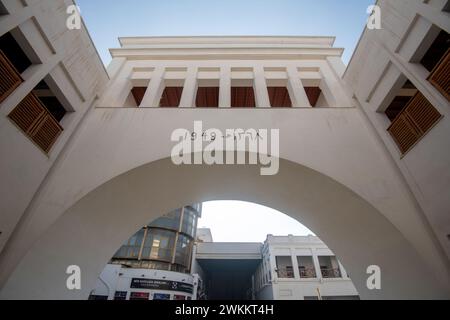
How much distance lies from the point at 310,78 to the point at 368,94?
1768 mm

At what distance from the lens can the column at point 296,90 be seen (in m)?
5.27

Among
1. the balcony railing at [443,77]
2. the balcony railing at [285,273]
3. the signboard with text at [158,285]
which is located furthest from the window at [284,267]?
the balcony railing at [443,77]

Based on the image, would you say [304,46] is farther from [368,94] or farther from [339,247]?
[339,247]

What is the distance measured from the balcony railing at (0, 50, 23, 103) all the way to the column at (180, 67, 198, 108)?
291 cm

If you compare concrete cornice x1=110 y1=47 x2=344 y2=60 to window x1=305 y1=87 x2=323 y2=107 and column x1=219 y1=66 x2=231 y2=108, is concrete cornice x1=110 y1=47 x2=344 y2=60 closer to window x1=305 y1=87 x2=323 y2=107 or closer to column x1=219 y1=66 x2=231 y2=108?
column x1=219 y1=66 x2=231 y2=108

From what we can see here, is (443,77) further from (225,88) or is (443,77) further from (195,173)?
(195,173)

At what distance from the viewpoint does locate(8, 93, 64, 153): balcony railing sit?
3576mm

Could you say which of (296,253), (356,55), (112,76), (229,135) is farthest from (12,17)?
(296,253)

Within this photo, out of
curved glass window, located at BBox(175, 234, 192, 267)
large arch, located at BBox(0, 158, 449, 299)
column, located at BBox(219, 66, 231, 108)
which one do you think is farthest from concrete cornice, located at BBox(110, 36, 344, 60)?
curved glass window, located at BBox(175, 234, 192, 267)

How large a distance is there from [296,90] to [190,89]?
2.81 meters

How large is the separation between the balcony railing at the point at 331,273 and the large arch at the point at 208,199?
18160 mm

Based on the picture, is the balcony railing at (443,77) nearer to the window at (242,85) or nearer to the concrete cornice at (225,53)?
the concrete cornice at (225,53)

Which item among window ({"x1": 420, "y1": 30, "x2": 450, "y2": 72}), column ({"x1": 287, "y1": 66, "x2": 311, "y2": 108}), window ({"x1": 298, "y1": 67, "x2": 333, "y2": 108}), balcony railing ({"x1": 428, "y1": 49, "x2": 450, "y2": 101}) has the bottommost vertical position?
balcony railing ({"x1": 428, "y1": 49, "x2": 450, "y2": 101})
